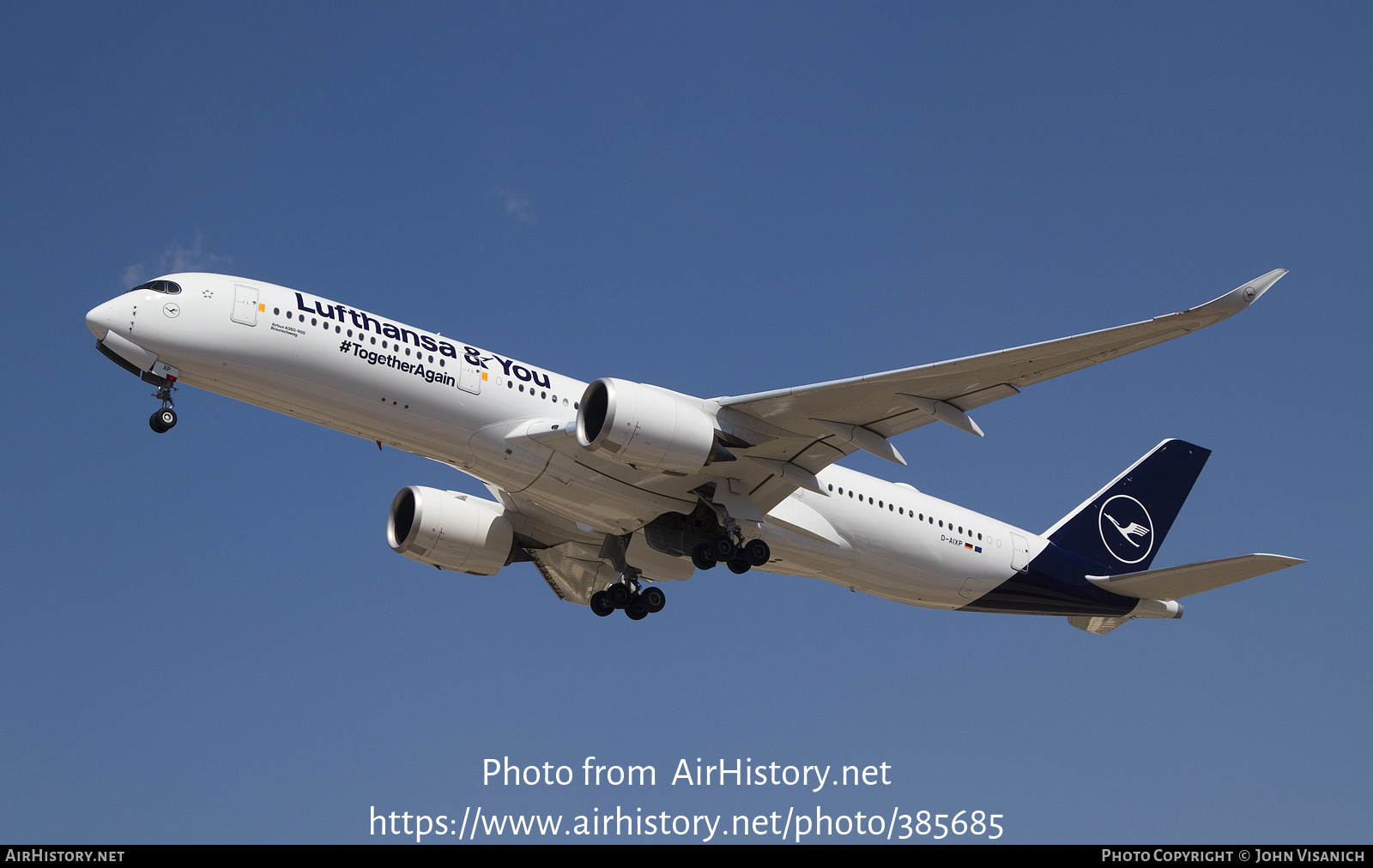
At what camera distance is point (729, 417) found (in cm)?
2334

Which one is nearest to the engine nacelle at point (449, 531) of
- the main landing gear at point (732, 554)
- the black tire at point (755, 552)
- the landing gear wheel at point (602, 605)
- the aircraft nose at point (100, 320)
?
the landing gear wheel at point (602, 605)

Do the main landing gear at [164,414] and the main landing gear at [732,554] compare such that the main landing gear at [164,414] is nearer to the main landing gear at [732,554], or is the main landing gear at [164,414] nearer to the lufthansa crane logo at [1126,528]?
the main landing gear at [732,554]

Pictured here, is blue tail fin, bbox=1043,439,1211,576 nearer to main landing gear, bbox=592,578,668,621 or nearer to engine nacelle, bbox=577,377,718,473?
main landing gear, bbox=592,578,668,621

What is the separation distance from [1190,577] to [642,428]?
13230 mm

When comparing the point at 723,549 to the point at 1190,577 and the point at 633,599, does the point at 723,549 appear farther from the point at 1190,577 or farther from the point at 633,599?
the point at 1190,577

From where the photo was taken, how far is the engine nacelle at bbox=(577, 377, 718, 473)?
21922 mm

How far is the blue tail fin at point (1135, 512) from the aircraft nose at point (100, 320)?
20679mm

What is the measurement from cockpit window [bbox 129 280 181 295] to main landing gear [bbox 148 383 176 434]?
1.62 metres

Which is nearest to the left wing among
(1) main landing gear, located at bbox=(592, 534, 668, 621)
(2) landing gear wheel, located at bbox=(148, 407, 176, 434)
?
(1) main landing gear, located at bbox=(592, 534, 668, 621)

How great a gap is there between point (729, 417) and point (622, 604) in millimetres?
6557

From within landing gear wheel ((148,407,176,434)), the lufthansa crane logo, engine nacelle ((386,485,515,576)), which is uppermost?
the lufthansa crane logo

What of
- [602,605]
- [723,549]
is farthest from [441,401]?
[602,605]

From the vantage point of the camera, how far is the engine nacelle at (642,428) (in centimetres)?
2192

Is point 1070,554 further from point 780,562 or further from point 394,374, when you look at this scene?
point 394,374
